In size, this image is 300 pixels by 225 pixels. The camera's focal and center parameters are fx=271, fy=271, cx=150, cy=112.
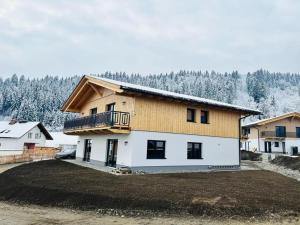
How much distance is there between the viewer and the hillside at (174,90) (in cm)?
11419

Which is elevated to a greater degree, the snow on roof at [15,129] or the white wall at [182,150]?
the snow on roof at [15,129]

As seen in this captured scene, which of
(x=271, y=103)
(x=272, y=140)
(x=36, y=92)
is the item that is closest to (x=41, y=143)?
(x=272, y=140)

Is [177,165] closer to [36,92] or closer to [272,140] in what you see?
[272,140]

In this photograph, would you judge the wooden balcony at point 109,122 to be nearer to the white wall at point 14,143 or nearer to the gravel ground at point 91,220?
the gravel ground at point 91,220

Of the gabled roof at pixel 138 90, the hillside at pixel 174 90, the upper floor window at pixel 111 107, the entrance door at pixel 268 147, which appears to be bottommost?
the entrance door at pixel 268 147

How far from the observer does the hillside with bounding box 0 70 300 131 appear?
375ft

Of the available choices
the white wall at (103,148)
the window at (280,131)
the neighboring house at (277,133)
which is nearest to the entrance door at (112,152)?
the white wall at (103,148)

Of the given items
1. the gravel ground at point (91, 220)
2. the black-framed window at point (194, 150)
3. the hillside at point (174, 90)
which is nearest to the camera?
the gravel ground at point (91, 220)

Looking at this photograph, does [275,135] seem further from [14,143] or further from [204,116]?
[14,143]

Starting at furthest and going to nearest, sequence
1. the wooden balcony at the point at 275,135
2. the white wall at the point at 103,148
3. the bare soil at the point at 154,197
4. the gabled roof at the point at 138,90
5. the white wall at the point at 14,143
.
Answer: the wooden balcony at the point at 275,135, the white wall at the point at 14,143, the white wall at the point at 103,148, the gabled roof at the point at 138,90, the bare soil at the point at 154,197

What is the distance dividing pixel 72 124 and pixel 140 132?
10.4m

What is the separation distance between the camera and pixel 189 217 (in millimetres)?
9406

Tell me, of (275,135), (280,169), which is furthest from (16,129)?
(275,135)

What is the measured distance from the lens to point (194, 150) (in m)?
23.5
